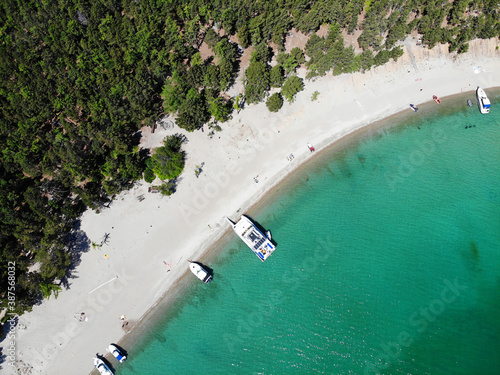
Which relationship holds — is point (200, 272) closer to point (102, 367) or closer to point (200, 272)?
point (200, 272)

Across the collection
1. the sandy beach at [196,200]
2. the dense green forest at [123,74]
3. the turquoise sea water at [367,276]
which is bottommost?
the turquoise sea water at [367,276]

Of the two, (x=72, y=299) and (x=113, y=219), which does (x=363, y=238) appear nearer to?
(x=113, y=219)

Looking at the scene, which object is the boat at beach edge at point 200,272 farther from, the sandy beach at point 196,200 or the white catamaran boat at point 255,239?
the white catamaran boat at point 255,239

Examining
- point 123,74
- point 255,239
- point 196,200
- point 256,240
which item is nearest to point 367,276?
point 256,240

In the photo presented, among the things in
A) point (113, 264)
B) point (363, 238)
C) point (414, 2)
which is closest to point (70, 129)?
point (113, 264)

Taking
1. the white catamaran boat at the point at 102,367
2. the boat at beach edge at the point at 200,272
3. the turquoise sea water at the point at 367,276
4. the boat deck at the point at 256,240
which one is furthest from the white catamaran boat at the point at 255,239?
the white catamaran boat at the point at 102,367

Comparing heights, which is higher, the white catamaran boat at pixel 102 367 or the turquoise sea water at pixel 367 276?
the white catamaran boat at pixel 102 367
